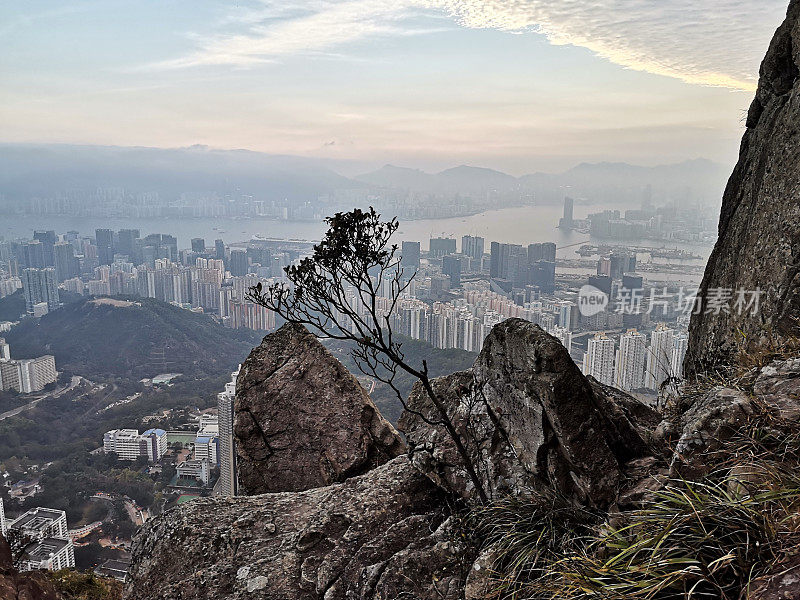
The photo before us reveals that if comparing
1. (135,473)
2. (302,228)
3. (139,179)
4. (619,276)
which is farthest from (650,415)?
(139,179)

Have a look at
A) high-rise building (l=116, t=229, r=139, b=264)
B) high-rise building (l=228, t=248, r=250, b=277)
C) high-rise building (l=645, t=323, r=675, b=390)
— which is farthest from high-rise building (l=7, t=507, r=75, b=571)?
high-rise building (l=116, t=229, r=139, b=264)

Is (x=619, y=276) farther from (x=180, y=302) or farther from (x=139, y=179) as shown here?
(x=139, y=179)

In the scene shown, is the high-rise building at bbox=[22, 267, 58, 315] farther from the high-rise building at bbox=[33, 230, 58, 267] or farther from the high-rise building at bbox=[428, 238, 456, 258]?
the high-rise building at bbox=[428, 238, 456, 258]

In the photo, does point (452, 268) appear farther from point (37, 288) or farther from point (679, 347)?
point (37, 288)

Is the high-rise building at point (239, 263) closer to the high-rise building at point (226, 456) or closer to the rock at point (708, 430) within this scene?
the high-rise building at point (226, 456)

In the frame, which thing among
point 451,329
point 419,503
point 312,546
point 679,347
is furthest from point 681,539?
point 451,329

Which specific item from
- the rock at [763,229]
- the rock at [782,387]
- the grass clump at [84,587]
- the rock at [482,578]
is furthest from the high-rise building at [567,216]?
the rock at [482,578]
